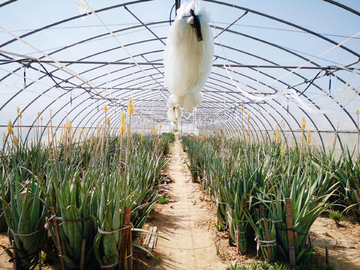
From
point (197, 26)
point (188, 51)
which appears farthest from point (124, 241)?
point (197, 26)

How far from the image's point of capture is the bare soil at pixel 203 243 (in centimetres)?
222

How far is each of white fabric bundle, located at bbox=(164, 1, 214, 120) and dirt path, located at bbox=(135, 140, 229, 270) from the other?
6.41ft

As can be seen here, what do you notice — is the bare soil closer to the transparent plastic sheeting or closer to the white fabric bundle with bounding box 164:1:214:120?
the transparent plastic sheeting

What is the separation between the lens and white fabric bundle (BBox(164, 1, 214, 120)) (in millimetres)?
2117

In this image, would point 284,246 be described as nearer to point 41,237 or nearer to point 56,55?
point 41,237

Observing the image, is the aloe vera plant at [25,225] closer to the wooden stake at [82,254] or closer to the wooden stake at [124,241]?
the wooden stake at [82,254]

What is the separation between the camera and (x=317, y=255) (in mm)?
2299

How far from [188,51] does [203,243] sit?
2.35 meters

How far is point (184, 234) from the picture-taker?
9.72ft

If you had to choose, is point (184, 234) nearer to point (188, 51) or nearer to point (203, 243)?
point (203, 243)

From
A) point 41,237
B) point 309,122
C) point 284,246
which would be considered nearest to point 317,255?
point 284,246

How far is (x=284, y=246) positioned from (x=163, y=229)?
1.63 metres

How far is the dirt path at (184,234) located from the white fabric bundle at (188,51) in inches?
76.9

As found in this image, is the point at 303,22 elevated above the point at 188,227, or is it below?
above
